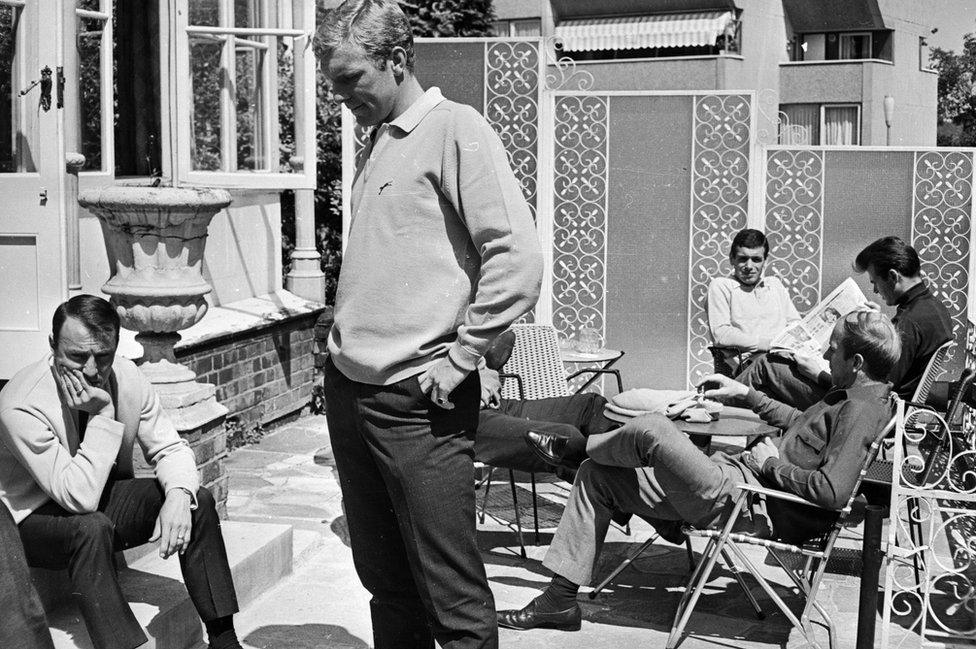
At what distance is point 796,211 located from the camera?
8.68 m

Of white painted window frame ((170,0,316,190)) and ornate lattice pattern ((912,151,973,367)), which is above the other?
white painted window frame ((170,0,316,190))

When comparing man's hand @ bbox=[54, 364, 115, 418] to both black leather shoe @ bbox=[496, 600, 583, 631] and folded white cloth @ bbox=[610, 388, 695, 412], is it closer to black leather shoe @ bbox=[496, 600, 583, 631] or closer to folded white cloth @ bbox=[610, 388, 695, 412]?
black leather shoe @ bbox=[496, 600, 583, 631]

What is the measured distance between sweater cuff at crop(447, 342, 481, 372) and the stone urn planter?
2496mm

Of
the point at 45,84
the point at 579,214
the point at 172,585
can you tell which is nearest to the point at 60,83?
the point at 45,84

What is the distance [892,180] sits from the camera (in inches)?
341

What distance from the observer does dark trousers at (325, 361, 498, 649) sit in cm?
313

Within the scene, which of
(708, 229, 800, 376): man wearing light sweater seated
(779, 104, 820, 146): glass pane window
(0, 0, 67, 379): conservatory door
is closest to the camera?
(0, 0, 67, 379): conservatory door

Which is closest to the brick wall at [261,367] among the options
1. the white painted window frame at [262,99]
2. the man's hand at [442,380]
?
the white painted window frame at [262,99]

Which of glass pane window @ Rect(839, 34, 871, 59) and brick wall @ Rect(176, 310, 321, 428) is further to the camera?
glass pane window @ Rect(839, 34, 871, 59)

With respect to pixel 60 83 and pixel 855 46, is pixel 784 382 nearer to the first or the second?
pixel 60 83

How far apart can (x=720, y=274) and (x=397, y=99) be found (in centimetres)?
567

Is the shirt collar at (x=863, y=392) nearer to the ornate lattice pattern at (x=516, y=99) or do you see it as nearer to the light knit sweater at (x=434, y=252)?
the light knit sweater at (x=434, y=252)

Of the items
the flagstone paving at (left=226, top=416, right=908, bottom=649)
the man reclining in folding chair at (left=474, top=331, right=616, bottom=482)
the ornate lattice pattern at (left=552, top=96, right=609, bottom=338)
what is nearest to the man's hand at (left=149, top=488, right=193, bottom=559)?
the flagstone paving at (left=226, top=416, right=908, bottom=649)

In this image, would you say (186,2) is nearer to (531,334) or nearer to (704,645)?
(531,334)
